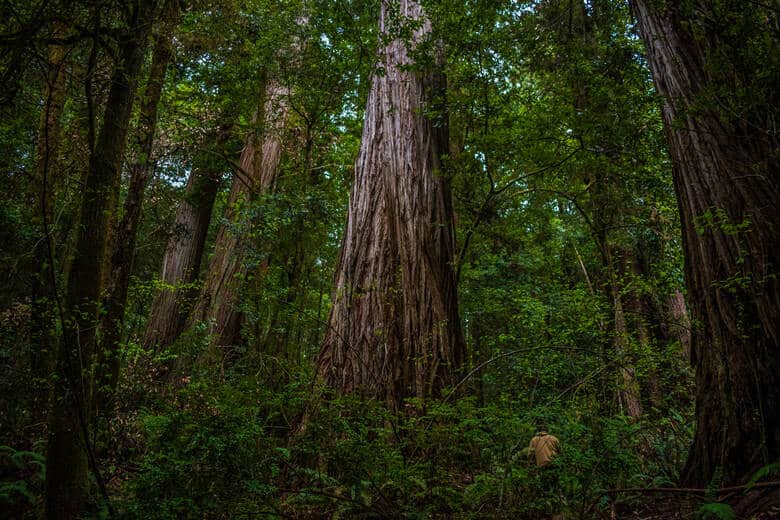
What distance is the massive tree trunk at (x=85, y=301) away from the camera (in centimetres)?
248

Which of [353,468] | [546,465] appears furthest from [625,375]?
[353,468]

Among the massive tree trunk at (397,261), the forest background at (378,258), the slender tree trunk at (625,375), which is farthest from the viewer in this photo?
the massive tree trunk at (397,261)

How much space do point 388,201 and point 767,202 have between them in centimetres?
379

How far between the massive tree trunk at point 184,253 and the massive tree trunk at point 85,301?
5.45 metres

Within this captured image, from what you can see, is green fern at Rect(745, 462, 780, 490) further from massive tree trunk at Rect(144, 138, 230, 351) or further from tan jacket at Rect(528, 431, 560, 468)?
massive tree trunk at Rect(144, 138, 230, 351)

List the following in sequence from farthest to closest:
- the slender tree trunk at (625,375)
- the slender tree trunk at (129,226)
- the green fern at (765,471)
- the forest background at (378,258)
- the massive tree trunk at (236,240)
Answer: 1. the massive tree trunk at (236,240)
2. the slender tree trunk at (625,375)
3. the slender tree trunk at (129,226)
4. the forest background at (378,258)
5. the green fern at (765,471)

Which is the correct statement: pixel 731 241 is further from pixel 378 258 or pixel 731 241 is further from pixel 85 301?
pixel 85 301

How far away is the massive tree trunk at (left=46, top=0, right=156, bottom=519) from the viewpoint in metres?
2.48

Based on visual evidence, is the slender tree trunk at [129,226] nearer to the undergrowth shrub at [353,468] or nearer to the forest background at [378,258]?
the forest background at [378,258]

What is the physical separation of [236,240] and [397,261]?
157 inches

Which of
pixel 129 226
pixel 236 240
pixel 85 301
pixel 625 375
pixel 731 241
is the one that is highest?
pixel 236 240

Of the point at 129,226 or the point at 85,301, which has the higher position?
the point at 129,226

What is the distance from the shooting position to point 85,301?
2.58 metres

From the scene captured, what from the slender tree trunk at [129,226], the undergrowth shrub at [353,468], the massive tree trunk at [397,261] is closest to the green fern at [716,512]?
the undergrowth shrub at [353,468]
